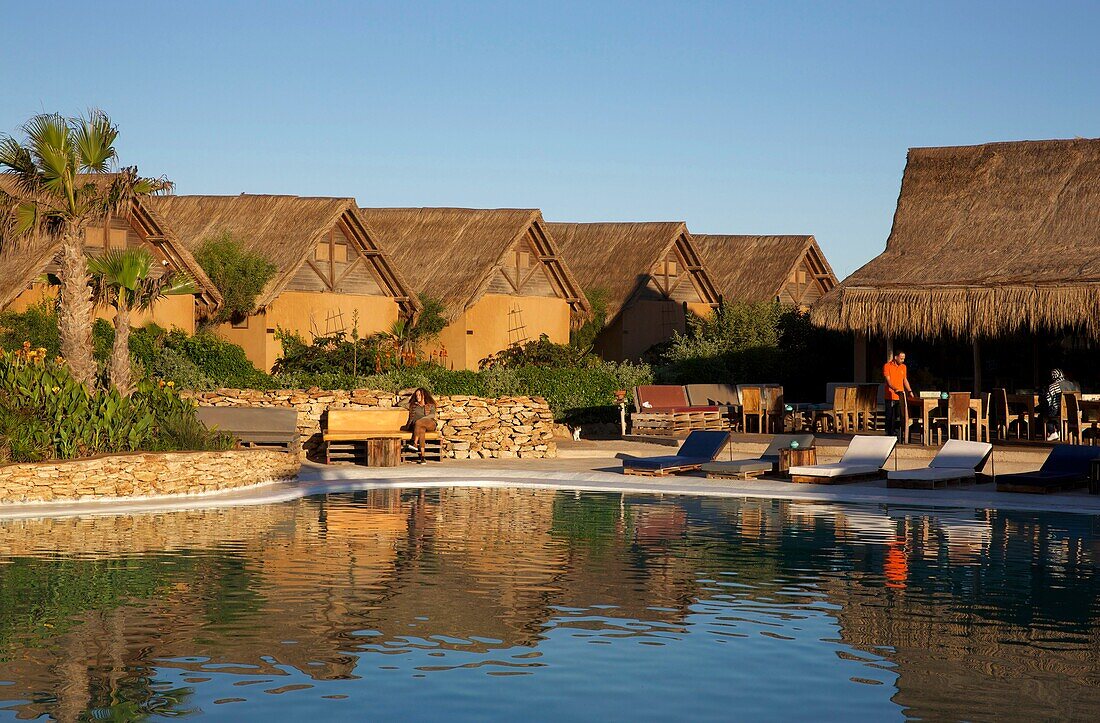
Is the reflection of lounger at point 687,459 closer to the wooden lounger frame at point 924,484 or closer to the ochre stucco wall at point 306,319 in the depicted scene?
the wooden lounger frame at point 924,484

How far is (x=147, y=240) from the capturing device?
29.4 metres

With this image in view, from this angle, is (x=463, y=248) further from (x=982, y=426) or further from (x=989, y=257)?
(x=982, y=426)

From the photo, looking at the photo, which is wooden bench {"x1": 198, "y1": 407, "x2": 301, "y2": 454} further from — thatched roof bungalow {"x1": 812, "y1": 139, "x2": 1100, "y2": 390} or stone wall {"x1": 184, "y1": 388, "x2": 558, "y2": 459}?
thatched roof bungalow {"x1": 812, "y1": 139, "x2": 1100, "y2": 390}

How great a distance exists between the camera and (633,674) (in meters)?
7.63

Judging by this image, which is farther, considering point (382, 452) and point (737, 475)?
point (382, 452)

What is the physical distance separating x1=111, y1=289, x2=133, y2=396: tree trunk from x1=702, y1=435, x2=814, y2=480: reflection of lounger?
7868 millimetres

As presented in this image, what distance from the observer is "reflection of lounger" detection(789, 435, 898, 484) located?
17.7 m

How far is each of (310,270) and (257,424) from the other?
45.0 feet

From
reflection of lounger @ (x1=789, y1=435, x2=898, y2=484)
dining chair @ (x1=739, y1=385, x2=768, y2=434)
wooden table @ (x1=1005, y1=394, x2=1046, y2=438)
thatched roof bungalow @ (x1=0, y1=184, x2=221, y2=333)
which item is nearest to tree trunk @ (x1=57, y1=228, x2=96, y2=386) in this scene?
reflection of lounger @ (x1=789, y1=435, x2=898, y2=484)

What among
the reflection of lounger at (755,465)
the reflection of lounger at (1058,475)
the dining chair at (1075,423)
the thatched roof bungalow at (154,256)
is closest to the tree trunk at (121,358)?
the reflection of lounger at (755,465)

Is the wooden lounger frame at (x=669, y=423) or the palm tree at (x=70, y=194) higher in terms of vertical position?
the palm tree at (x=70, y=194)

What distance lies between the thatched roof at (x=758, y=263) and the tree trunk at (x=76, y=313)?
84.7 ft

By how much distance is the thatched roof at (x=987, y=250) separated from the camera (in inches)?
811

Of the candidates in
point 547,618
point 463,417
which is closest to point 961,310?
point 463,417
